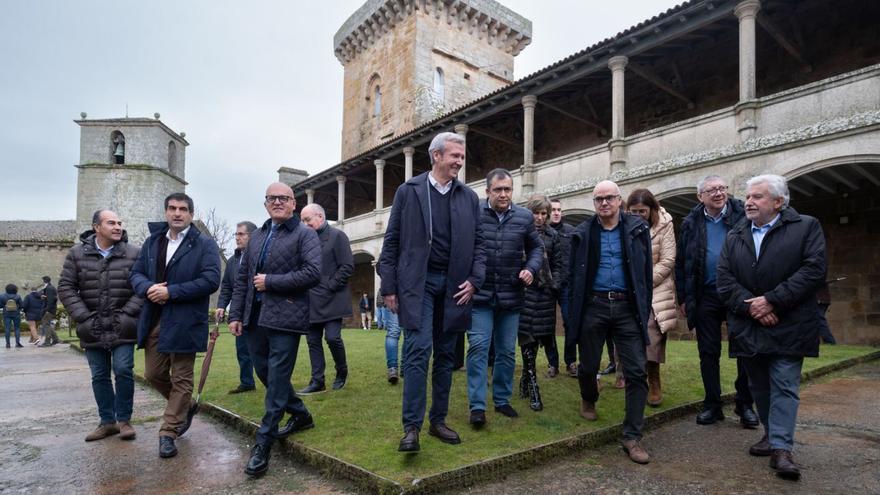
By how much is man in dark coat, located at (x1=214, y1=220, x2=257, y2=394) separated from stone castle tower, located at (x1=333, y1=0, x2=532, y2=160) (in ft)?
76.7

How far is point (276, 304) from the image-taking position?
3.62 m

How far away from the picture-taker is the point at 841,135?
8.86 m

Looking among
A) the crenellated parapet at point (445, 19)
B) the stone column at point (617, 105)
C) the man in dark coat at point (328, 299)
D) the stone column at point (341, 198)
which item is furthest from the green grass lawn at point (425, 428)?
the crenellated parapet at point (445, 19)

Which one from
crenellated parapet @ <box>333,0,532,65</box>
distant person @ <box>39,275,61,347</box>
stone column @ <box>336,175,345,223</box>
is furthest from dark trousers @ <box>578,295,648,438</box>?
crenellated parapet @ <box>333,0,532,65</box>

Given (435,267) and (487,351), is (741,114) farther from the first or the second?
(435,267)

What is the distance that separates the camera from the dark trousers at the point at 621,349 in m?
3.63

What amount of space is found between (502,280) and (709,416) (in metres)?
2.05

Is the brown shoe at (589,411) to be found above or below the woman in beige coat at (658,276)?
below

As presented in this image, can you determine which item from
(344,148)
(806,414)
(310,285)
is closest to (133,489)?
(310,285)

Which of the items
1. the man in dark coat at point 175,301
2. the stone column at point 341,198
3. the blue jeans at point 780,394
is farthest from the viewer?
the stone column at point 341,198

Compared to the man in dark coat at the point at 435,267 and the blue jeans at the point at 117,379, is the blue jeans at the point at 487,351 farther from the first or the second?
the blue jeans at the point at 117,379

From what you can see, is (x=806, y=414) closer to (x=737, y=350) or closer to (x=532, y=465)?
(x=737, y=350)

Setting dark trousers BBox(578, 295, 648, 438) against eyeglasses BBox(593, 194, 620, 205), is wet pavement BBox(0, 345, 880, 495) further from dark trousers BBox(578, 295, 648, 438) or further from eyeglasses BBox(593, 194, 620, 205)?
eyeglasses BBox(593, 194, 620, 205)

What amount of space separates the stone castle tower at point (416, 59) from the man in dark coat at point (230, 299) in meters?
23.4
